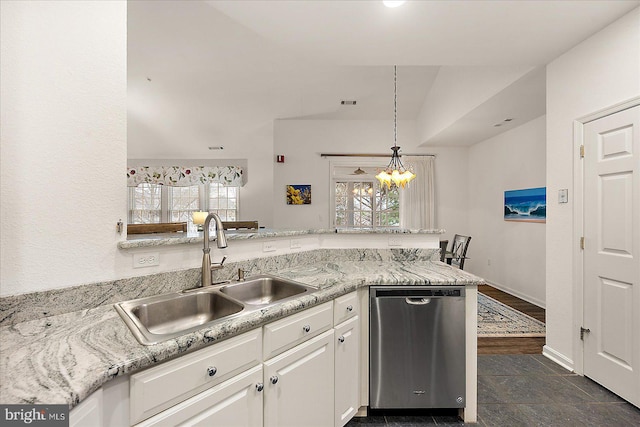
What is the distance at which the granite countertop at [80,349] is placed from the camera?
66cm

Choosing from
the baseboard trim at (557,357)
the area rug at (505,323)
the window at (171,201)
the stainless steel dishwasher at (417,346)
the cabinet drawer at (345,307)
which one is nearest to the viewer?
the cabinet drawer at (345,307)

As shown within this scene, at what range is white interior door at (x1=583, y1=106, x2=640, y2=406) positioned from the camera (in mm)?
1804

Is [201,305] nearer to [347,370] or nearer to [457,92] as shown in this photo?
[347,370]

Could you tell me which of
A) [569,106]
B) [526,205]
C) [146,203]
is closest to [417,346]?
[569,106]

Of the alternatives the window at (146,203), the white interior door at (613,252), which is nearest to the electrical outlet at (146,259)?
the white interior door at (613,252)

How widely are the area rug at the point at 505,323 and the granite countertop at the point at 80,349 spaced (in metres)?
2.52

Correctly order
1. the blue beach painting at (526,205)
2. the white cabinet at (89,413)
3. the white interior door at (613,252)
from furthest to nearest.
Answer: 1. the blue beach painting at (526,205)
2. the white interior door at (613,252)
3. the white cabinet at (89,413)

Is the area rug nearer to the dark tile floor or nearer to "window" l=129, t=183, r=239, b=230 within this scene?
the dark tile floor

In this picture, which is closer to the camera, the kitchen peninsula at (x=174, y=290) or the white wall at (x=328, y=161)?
the kitchen peninsula at (x=174, y=290)

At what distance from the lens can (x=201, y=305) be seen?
1401mm

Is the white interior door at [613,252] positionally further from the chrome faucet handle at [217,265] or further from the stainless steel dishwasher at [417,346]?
the chrome faucet handle at [217,265]

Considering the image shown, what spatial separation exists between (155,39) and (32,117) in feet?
8.74

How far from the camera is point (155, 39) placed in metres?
3.10

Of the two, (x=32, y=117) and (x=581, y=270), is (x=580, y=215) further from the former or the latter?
(x=32, y=117)
